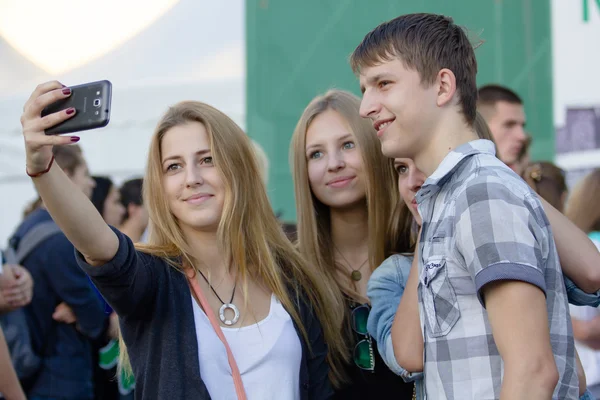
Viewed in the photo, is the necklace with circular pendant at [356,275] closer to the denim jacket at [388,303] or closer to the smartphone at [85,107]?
the denim jacket at [388,303]

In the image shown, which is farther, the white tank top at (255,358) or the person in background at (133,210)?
the person in background at (133,210)

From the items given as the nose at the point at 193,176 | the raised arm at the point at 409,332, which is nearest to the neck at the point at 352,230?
the nose at the point at 193,176

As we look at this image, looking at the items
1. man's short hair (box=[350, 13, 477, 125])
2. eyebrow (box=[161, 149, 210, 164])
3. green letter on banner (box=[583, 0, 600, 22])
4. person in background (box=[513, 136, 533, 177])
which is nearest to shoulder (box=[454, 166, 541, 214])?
man's short hair (box=[350, 13, 477, 125])

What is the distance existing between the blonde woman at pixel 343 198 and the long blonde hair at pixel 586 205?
142 cm

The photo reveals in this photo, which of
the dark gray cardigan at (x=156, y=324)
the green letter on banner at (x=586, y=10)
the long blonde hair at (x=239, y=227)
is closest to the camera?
the dark gray cardigan at (x=156, y=324)

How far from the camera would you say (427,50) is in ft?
6.03

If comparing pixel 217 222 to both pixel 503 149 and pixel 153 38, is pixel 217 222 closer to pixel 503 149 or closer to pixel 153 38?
pixel 503 149

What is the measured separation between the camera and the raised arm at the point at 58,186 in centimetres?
180

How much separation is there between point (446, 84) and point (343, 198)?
3.29 ft

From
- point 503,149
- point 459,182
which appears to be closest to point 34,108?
point 459,182

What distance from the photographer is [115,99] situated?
5637mm

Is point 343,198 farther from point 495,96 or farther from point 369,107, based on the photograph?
point 495,96

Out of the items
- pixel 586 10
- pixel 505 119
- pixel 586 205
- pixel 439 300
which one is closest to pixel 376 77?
pixel 439 300

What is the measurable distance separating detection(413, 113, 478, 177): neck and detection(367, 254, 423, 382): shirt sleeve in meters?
0.55
